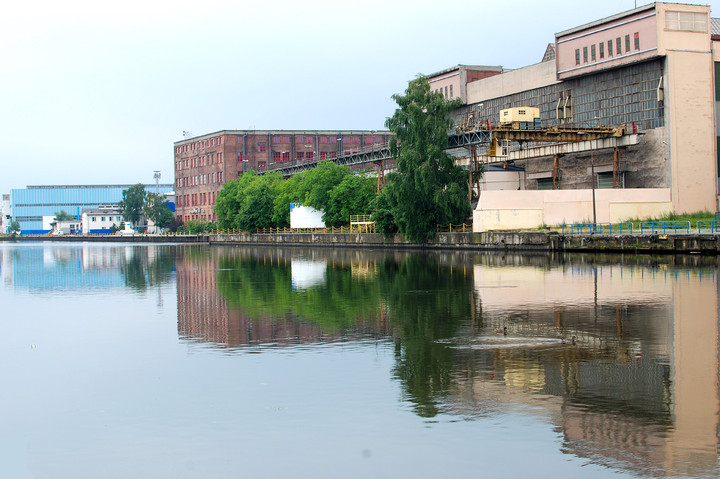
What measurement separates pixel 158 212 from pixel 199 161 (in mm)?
20413

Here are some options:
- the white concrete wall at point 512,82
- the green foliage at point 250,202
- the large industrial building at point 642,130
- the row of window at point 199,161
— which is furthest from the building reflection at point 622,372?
the row of window at point 199,161

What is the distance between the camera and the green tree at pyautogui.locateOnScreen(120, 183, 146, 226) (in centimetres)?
17350

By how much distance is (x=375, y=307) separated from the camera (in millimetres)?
24719

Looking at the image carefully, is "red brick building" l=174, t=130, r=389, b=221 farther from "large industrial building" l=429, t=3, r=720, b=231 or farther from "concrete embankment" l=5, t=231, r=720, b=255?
"large industrial building" l=429, t=3, r=720, b=231

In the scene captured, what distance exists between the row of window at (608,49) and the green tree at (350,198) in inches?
1121

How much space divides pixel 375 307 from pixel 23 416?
535 inches

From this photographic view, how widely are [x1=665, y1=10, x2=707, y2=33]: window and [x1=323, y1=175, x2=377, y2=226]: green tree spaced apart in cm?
3630

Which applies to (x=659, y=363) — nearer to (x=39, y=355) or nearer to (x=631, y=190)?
(x=39, y=355)

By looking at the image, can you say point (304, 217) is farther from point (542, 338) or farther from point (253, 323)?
point (542, 338)

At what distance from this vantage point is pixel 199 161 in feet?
481

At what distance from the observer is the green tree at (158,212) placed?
160 meters

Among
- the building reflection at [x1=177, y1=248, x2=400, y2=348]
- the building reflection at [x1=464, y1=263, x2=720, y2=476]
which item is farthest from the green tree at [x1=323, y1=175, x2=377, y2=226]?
the building reflection at [x1=464, y1=263, x2=720, y2=476]

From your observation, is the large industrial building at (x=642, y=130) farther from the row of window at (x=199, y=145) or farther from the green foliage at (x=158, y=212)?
the green foliage at (x=158, y=212)

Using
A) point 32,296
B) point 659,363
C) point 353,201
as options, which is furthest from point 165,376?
point 353,201
